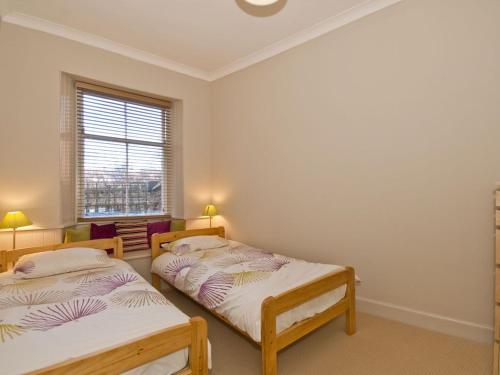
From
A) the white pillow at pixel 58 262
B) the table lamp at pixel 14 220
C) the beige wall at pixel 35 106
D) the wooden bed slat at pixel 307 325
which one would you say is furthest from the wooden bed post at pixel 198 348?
the beige wall at pixel 35 106

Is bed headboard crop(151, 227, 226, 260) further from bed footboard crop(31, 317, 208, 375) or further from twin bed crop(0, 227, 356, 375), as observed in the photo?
bed footboard crop(31, 317, 208, 375)

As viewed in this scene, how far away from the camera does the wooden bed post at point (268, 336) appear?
1.60 meters

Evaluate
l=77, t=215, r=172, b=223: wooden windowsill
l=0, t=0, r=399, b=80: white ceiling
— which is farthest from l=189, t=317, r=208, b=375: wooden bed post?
l=0, t=0, r=399, b=80: white ceiling

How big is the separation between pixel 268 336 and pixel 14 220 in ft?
7.76

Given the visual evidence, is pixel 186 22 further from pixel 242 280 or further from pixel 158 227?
pixel 242 280

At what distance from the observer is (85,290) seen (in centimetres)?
189

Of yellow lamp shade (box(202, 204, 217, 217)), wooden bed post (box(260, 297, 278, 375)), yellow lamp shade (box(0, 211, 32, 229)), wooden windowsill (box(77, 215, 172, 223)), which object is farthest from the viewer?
yellow lamp shade (box(202, 204, 217, 217))

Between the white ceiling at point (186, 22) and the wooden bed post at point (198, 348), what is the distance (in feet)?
8.62

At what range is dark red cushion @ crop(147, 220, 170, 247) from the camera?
3.46 meters

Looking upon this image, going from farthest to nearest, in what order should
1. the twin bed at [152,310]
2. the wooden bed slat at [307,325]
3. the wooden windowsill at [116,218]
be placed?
1. the wooden windowsill at [116,218]
2. the wooden bed slat at [307,325]
3. the twin bed at [152,310]

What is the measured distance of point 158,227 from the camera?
3.52 metres

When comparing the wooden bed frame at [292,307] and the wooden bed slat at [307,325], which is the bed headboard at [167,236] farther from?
the wooden bed slat at [307,325]

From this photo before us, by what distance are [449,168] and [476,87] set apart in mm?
629

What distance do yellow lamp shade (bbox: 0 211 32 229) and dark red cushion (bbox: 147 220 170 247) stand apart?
125 centimetres
